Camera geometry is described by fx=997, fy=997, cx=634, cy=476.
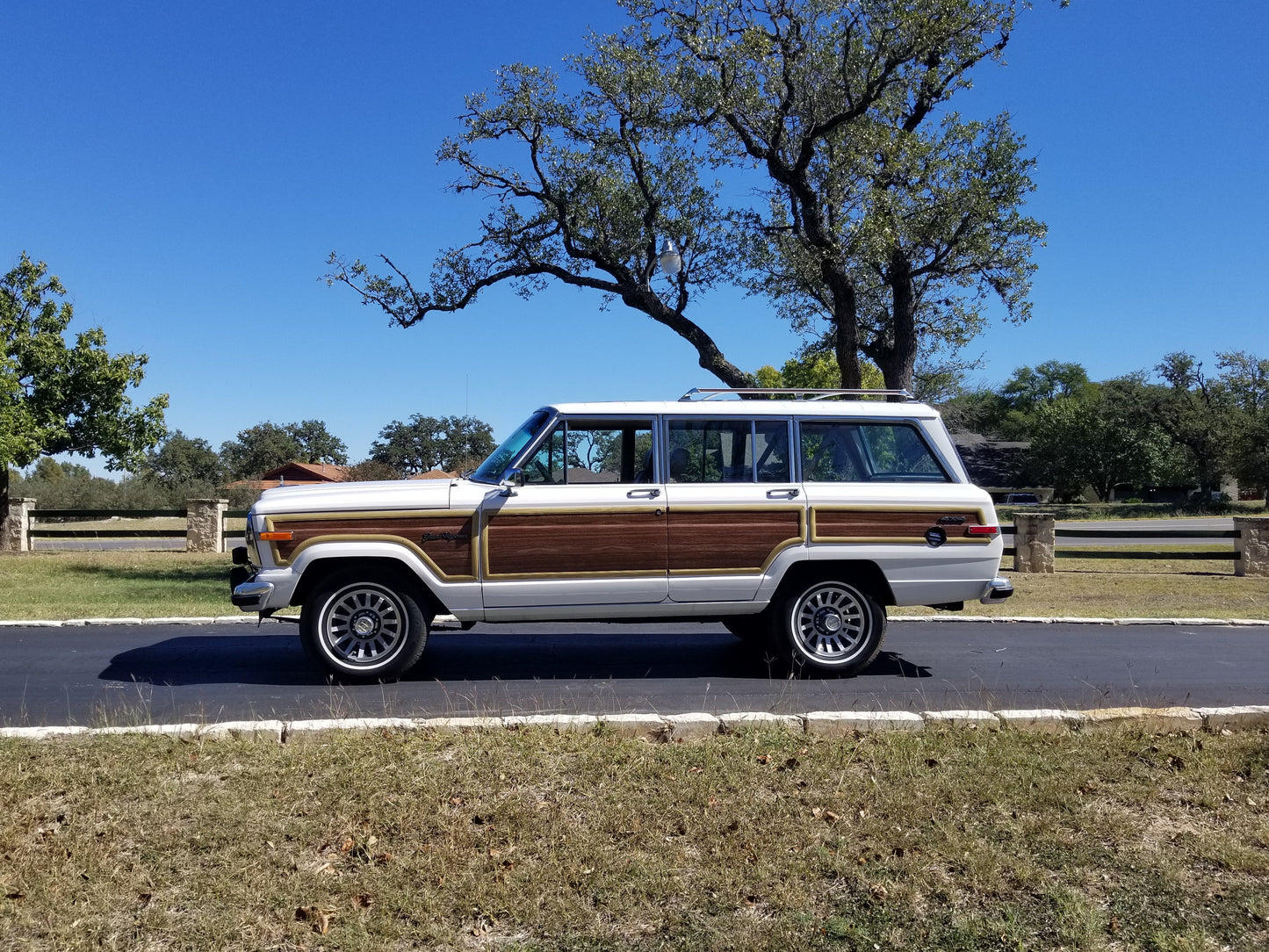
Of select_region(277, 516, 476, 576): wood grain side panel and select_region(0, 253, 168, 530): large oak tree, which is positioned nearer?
select_region(277, 516, 476, 576): wood grain side panel

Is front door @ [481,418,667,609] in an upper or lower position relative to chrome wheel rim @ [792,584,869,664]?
upper

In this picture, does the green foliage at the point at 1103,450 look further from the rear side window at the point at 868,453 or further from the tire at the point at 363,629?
the tire at the point at 363,629

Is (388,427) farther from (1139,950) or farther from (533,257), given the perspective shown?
(1139,950)

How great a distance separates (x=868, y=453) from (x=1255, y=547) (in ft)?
47.0

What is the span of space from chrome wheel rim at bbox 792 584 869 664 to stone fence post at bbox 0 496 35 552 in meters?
23.0

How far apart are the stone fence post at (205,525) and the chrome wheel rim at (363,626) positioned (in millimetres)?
18279

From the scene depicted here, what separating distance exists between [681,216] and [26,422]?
16.9 metres

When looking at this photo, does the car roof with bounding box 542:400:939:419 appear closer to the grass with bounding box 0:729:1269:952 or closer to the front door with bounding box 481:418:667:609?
the front door with bounding box 481:418:667:609

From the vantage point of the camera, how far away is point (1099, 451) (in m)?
61.2

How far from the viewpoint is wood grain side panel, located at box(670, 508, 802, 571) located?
25.0ft

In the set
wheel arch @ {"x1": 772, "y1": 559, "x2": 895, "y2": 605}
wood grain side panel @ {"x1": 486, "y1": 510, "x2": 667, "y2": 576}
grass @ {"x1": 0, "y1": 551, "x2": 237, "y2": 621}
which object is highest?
wood grain side panel @ {"x1": 486, "y1": 510, "x2": 667, "y2": 576}

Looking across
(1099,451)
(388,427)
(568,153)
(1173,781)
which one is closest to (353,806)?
(1173,781)

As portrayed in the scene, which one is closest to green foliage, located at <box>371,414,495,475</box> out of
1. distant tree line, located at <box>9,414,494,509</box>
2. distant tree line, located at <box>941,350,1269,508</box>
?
distant tree line, located at <box>9,414,494,509</box>

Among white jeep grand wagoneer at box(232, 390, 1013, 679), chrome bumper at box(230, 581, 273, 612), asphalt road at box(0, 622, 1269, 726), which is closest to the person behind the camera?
asphalt road at box(0, 622, 1269, 726)
